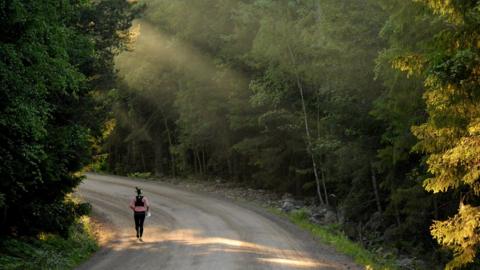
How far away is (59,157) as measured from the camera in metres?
15.1

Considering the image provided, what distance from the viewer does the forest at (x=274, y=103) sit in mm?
9648

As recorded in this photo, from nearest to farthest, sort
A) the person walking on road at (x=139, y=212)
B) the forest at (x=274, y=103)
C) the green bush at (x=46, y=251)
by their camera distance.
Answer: the forest at (x=274, y=103) < the green bush at (x=46, y=251) < the person walking on road at (x=139, y=212)

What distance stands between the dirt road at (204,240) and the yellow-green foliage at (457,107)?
4.67 m

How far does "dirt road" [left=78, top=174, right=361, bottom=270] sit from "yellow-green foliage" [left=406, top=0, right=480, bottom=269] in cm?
467

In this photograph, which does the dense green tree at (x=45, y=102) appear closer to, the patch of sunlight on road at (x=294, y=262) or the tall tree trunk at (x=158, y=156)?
the patch of sunlight on road at (x=294, y=262)

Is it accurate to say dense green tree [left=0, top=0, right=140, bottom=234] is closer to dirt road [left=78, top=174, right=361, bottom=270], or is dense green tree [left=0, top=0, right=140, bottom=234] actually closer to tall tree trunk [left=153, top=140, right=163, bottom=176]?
dirt road [left=78, top=174, right=361, bottom=270]

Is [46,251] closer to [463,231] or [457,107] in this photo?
[463,231]

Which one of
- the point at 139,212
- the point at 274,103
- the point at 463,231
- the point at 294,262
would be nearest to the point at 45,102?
the point at 139,212

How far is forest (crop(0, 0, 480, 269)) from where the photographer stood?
965 cm

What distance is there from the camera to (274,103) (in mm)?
28641

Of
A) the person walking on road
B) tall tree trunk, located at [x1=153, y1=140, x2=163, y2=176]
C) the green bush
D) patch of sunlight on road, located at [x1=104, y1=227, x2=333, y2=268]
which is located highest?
tall tree trunk, located at [x1=153, y1=140, x2=163, y2=176]

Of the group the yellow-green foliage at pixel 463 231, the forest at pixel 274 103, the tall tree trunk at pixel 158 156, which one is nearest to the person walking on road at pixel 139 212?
the forest at pixel 274 103

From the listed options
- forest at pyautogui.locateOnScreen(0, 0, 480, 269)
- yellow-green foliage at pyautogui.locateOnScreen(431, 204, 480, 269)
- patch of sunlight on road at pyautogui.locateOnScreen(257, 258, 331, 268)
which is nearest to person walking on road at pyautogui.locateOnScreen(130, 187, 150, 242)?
forest at pyautogui.locateOnScreen(0, 0, 480, 269)

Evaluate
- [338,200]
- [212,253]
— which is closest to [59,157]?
[212,253]
